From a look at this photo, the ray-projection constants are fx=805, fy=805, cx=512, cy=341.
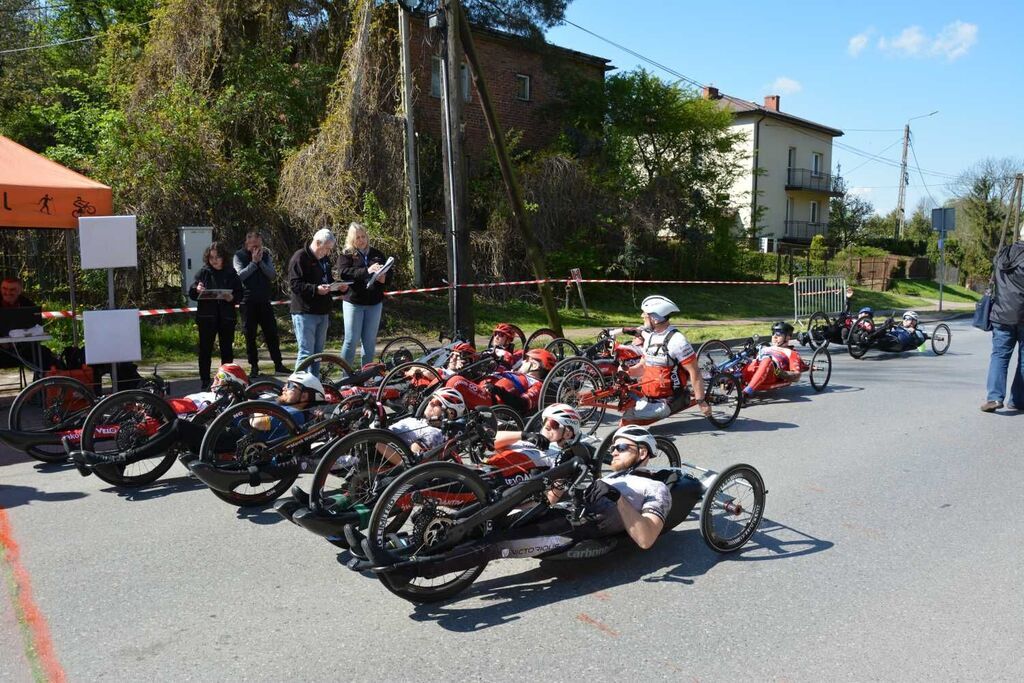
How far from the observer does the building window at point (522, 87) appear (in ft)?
83.6

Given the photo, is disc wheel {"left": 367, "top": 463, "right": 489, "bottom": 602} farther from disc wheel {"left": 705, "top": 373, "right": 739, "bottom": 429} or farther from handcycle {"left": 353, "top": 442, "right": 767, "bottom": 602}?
disc wheel {"left": 705, "top": 373, "right": 739, "bottom": 429}

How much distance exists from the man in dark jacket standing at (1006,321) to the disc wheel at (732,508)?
5572 millimetres

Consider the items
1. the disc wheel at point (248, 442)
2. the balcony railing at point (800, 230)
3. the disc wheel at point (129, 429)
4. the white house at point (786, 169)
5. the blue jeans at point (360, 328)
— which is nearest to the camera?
the disc wheel at point (248, 442)

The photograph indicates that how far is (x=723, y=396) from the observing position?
26.9 ft

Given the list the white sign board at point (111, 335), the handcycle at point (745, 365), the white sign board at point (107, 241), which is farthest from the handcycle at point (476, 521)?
the white sign board at point (107, 241)

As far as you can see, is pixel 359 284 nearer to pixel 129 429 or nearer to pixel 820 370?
pixel 129 429

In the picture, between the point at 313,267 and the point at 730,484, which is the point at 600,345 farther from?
the point at 730,484

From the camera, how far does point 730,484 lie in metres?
4.86

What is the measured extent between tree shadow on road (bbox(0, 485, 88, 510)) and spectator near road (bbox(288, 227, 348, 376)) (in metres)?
3.31

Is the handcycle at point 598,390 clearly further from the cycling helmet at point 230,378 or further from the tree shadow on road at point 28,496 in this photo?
the tree shadow on road at point 28,496

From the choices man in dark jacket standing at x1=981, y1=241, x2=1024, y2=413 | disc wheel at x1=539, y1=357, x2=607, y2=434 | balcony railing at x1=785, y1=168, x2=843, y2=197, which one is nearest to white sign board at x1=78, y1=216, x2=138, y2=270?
disc wheel at x1=539, y1=357, x2=607, y2=434

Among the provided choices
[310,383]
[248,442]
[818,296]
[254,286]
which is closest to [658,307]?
[310,383]

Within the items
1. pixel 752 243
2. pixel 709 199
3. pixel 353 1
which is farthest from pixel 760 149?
pixel 353 1

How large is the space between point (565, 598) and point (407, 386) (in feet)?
12.1
